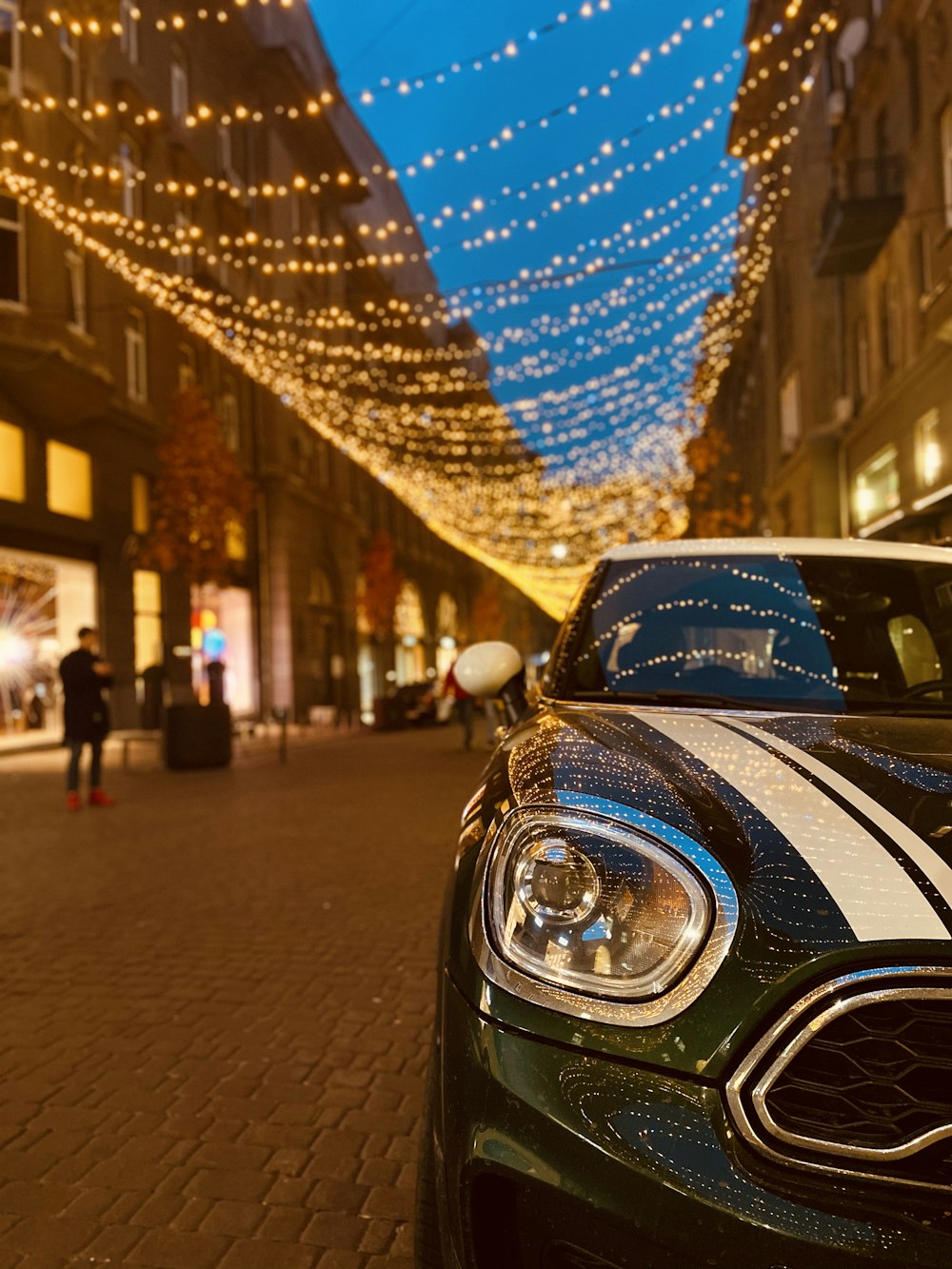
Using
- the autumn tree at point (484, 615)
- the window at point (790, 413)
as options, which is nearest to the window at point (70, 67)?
the window at point (790, 413)

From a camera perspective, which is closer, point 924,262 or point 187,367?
point 924,262

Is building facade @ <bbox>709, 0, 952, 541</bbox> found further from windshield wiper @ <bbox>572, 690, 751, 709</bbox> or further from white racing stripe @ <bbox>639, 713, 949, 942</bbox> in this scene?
white racing stripe @ <bbox>639, 713, 949, 942</bbox>

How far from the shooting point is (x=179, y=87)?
25031mm

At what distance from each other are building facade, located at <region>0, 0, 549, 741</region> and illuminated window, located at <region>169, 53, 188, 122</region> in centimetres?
7

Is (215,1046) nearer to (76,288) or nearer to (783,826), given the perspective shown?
(783,826)

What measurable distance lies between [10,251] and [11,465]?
3.61 meters

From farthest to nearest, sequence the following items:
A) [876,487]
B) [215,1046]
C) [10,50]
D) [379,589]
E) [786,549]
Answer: [379,589] < [876,487] < [10,50] < [215,1046] < [786,549]

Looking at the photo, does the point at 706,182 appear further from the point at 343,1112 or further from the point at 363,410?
the point at 343,1112

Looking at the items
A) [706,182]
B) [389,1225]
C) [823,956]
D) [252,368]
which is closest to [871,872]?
[823,956]

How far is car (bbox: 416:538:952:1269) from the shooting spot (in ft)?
4.27

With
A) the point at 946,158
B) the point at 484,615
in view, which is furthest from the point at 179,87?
the point at 484,615

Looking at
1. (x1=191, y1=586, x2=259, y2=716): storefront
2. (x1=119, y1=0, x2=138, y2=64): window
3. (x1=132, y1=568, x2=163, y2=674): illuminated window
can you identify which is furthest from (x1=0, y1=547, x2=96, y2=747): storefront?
(x1=119, y1=0, x2=138, y2=64): window

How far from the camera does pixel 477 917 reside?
1.67 metres

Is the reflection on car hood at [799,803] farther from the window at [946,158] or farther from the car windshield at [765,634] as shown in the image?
the window at [946,158]
